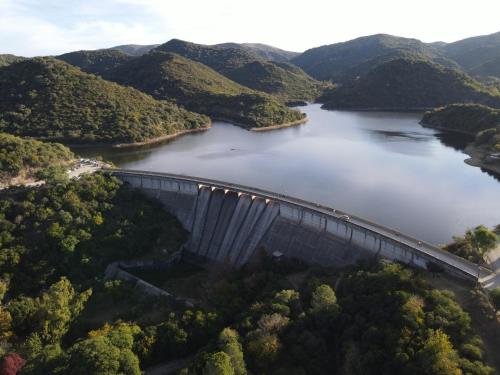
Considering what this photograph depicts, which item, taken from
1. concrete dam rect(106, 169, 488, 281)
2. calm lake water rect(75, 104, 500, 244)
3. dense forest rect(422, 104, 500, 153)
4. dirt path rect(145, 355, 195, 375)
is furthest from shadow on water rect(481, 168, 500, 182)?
dirt path rect(145, 355, 195, 375)

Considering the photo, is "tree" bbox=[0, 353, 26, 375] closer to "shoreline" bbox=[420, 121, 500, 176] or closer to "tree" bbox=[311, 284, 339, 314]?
"tree" bbox=[311, 284, 339, 314]

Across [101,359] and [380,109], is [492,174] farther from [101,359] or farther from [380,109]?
[380,109]

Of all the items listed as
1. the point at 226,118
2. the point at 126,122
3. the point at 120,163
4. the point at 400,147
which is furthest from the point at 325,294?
the point at 226,118

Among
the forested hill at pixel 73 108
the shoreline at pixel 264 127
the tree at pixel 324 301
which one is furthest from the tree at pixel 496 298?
the shoreline at pixel 264 127

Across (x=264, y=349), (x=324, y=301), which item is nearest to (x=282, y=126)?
(x=324, y=301)

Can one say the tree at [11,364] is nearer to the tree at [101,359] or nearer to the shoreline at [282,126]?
the tree at [101,359]

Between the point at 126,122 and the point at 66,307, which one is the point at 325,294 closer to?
the point at 66,307
